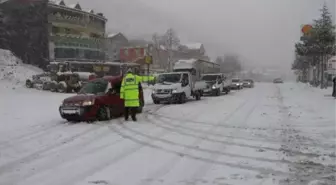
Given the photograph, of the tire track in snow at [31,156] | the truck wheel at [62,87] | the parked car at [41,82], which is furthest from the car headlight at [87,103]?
the parked car at [41,82]

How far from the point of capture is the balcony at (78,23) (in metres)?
49.7

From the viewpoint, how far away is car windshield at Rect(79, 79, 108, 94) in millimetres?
13648

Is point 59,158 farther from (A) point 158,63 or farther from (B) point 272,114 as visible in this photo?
(A) point 158,63

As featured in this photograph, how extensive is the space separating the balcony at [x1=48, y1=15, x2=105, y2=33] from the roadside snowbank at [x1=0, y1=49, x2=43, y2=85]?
7779 millimetres

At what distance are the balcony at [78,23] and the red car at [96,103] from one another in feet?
127

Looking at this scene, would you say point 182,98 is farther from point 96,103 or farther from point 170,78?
point 96,103

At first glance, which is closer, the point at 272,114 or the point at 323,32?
the point at 272,114

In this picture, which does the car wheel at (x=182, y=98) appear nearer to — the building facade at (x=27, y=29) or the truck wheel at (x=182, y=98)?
the truck wheel at (x=182, y=98)

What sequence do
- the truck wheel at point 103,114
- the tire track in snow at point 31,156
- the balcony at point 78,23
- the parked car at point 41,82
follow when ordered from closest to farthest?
the tire track in snow at point 31,156 → the truck wheel at point 103,114 → the parked car at point 41,82 → the balcony at point 78,23

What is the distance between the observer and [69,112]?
12.5 m

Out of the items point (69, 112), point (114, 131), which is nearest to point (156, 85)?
point (69, 112)

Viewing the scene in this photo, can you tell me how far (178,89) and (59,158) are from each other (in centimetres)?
1362

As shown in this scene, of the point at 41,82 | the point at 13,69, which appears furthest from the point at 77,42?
the point at 41,82

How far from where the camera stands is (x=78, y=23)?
54031 millimetres
